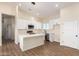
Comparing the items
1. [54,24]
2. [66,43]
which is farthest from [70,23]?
[54,24]

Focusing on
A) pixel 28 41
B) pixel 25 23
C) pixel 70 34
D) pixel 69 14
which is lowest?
pixel 28 41

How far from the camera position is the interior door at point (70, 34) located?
4699 millimetres

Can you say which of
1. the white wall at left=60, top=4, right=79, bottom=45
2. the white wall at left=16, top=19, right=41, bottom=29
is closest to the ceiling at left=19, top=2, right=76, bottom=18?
the white wall at left=60, top=4, right=79, bottom=45

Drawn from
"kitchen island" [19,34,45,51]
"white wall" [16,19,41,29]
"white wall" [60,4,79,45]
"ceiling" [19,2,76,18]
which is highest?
"ceiling" [19,2,76,18]

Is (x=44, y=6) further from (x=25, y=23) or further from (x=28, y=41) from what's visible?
(x=25, y=23)

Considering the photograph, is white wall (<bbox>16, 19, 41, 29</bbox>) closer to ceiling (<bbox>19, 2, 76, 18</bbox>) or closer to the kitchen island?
ceiling (<bbox>19, 2, 76, 18</bbox>)

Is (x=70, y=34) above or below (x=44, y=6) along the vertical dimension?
below

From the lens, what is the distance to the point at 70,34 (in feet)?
16.4

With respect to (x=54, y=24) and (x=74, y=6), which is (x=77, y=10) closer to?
(x=74, y=6)

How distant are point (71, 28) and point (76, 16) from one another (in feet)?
2.54

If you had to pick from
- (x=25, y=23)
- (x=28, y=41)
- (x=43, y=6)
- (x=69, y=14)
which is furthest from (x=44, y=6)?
(x=25, y=23)

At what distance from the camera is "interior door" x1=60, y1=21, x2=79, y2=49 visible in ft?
15.4

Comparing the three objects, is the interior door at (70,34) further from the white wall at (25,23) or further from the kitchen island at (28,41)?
the white wall at (25,23)

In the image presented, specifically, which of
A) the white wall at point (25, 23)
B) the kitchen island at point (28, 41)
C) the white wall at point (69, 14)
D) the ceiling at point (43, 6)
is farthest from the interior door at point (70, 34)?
the white wall at point (25, 23)
